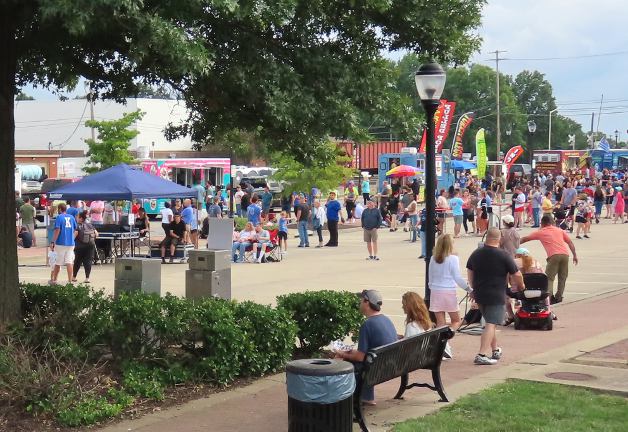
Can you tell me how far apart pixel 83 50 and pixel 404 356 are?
17.2 feet

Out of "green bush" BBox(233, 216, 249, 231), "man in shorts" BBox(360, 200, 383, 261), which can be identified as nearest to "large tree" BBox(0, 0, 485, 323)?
"man in shorts" BBox(360, 200, 383, 261)

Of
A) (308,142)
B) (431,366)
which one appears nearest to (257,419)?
(431,366)

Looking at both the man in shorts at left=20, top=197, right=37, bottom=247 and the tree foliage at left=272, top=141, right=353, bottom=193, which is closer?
the man in shorts at left=20, top=197, right=37, bottom=247

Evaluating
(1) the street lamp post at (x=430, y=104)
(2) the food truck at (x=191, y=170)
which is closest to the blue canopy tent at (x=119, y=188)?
(1) the street lamp post at (x=430, y=104)

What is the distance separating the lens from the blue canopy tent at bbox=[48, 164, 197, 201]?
21.5 metres

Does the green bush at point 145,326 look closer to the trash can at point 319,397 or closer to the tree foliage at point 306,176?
the trash can at point 319,397

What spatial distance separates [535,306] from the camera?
13.1m

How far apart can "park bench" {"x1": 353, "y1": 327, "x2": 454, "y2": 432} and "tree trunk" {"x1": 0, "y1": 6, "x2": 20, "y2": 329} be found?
4030mm

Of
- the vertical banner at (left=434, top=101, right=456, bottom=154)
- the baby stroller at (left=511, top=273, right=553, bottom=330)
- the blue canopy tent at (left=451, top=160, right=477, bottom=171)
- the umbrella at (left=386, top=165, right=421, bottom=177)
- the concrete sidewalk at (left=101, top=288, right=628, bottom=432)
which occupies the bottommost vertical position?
the concrete sidewalk at (left=101, top=288, right=628, bottom=432)

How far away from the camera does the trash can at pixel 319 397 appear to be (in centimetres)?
671

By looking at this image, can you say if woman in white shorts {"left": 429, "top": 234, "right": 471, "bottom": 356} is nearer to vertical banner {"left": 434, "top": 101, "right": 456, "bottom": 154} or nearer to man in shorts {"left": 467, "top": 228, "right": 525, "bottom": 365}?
man in shorts {"left": 467, "top": 228, "right": 525, "bottom": 365}

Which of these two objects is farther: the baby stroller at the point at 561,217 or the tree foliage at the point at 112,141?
the tree foliage at the point at 112,141

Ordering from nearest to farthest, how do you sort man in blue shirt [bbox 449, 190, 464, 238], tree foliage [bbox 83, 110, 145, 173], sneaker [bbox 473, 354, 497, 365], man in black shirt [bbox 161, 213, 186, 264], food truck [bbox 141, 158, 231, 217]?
1. sneaker [bbox 473, 354, 497, 365]
2. man in black shirt [bbox 161, 213, 186, 264]
3. man in blue shirt [bbox 449, 190, 464, 238]
4. tree foliage [bbox 83, 110, 145, 173]
5. food truck [bbox 141, 158, 231, 217]

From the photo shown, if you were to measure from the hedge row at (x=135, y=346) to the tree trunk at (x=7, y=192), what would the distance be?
315 millimetres
